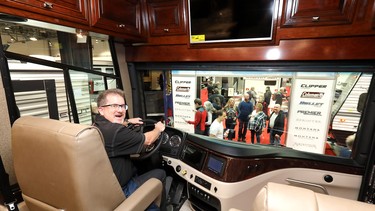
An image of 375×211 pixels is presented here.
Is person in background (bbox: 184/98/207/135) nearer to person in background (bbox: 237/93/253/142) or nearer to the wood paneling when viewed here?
person in background (bbox: 237/93/253/142)

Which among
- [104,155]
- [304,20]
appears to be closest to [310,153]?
[304,20]

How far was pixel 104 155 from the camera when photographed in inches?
36.2

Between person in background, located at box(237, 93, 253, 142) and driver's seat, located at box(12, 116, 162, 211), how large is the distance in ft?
3.84

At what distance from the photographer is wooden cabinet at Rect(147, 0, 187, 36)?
1569mm

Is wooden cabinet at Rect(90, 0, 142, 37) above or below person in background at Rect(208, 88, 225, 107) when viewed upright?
above

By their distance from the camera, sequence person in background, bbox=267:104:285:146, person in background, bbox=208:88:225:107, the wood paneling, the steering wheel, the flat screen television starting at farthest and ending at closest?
person in background, bbox=208:88:225:107, person in background, bbox=267:104:285:146, the steering wheel, the flat screen television, the wood paneling

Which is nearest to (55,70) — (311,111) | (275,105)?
(275,105)

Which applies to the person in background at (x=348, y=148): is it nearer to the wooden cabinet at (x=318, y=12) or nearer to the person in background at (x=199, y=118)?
the wooden cabinet at (x=318, y=12)

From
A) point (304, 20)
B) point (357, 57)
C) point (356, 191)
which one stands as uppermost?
point (304, 20)

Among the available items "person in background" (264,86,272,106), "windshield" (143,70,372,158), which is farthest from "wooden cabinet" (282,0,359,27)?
"person in background" (264,86,272,106)

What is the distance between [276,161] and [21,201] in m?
1.77

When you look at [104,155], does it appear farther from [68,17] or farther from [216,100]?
[216,100]

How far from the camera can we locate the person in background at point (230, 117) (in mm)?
1803

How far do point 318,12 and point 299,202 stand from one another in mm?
1135
